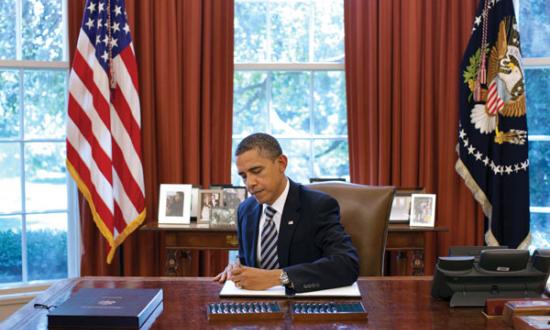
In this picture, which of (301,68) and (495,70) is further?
(301,68)

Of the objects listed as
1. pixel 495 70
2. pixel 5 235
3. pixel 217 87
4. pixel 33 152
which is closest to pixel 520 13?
pixel 495 70

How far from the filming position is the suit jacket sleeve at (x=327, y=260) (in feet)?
6.66

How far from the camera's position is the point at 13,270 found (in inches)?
165

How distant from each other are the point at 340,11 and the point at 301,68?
466mm

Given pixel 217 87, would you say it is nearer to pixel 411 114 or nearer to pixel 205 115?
pixel 205 115

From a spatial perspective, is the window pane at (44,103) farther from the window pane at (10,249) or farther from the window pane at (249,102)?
the window pane at (249,102)

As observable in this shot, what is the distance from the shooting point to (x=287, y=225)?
234 centimetres

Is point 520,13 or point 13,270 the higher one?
point 520,13

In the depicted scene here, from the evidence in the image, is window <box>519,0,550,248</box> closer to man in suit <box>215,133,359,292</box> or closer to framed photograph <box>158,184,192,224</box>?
framed photograph <box>158,184,192,224</box>

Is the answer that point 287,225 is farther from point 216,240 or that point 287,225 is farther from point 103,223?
point 103,223

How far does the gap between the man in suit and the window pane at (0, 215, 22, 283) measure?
227 centimetres

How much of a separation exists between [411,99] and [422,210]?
75cm

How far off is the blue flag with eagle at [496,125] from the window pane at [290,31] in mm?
1088

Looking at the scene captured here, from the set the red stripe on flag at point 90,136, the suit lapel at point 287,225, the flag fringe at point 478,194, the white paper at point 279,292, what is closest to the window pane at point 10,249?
the red stripe on flag at point 90,136
